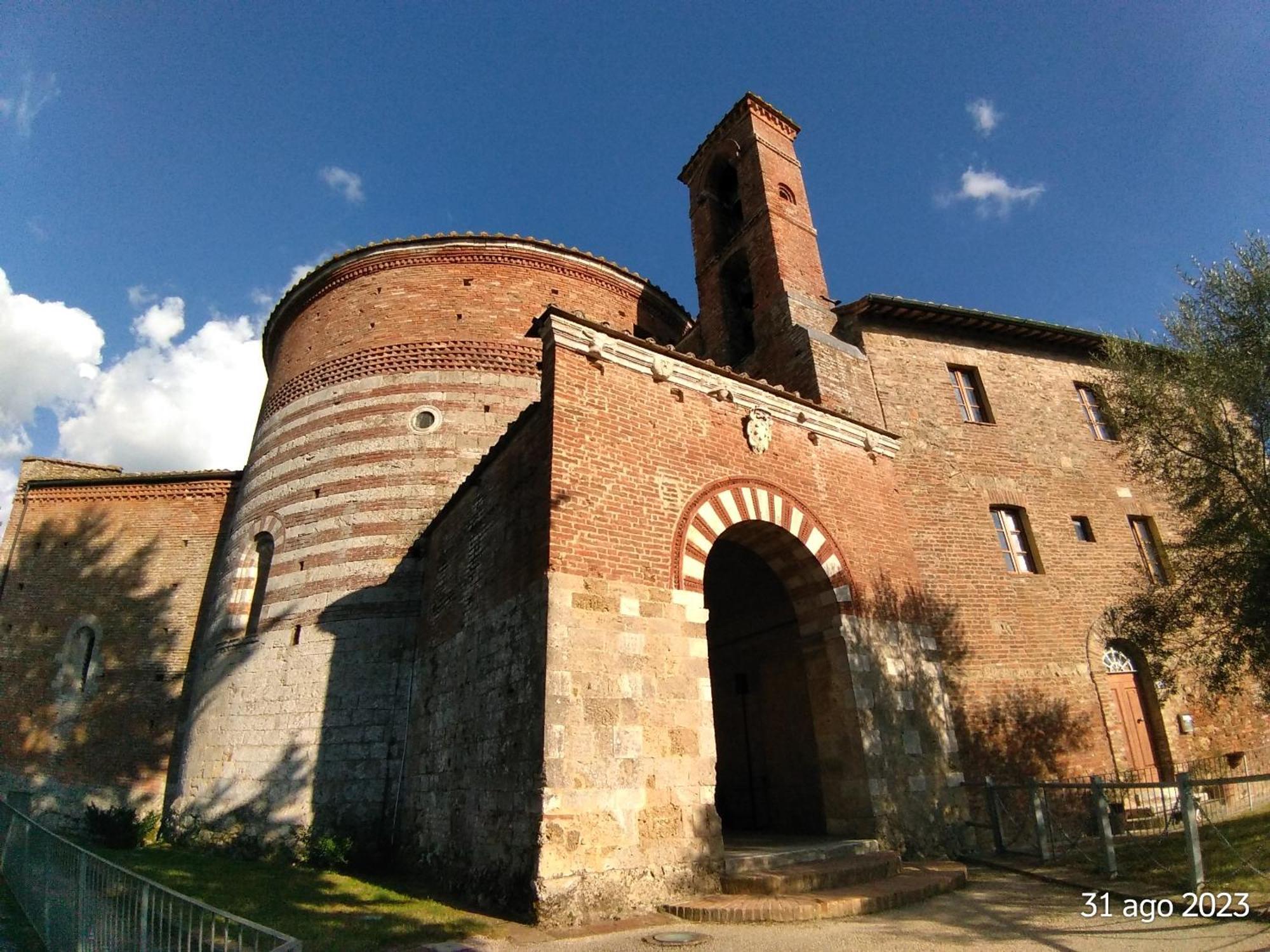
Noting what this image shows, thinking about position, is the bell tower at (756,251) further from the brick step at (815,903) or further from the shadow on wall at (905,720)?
the brick step at (815,903)

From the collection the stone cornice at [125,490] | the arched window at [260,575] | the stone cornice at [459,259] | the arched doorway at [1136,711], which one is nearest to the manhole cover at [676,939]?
the arched doorway at [1136,711]

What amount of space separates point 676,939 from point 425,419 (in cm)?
1046

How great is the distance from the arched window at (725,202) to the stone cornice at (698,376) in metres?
7.40

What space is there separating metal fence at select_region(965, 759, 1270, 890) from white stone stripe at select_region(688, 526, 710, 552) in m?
4.59

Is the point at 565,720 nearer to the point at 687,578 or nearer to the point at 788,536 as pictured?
the point at 687,578

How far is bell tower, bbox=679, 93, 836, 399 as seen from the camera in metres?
13.2

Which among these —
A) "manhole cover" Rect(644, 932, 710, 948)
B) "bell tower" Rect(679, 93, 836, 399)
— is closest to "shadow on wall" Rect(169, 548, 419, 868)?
"manhole cover" Rect(644, 932, 710, 948)

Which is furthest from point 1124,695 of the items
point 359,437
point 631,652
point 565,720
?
point 359,437

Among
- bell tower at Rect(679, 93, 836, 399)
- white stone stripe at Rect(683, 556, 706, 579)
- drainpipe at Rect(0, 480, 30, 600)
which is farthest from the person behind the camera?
drainpipe at Rect(0, 480, 30, 600)

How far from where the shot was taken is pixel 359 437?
13.4 m

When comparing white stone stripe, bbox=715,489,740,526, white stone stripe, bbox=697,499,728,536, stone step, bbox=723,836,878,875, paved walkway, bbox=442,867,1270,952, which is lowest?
paved walkway, bbox=442,867,1270,952

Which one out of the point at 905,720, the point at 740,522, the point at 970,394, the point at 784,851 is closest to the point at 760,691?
the point at 905,720

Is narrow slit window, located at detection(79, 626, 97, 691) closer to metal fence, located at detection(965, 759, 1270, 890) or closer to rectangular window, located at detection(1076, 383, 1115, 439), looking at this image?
metal fence, located at detection(965, 759, 1270, 890)

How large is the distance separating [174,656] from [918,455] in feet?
54.1
